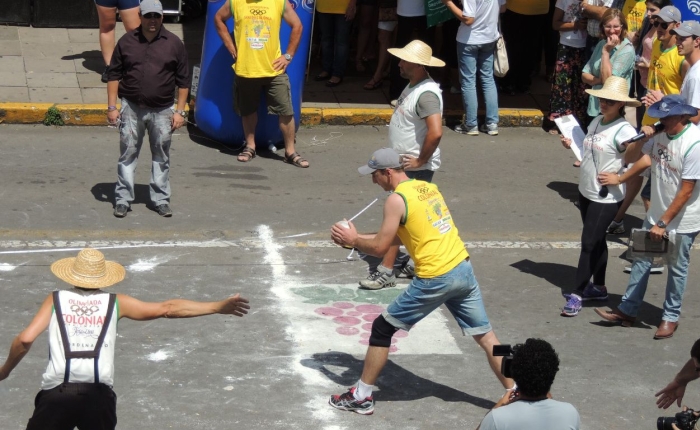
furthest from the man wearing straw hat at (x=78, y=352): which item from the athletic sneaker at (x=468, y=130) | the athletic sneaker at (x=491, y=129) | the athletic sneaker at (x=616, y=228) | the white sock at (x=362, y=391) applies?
the athletic sneaker at (x=491, y=129)

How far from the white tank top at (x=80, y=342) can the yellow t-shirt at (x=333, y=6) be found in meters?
8.66

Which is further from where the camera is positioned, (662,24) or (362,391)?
(662,24)

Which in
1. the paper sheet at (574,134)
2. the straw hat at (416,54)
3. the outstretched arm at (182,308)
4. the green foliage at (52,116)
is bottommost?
the green foliage at (52,116)

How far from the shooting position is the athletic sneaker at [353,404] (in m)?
6.79

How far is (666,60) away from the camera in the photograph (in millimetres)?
9742

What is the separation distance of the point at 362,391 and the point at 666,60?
466 centimetres

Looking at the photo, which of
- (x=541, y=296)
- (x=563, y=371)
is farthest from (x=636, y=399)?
(x=541, y=296)

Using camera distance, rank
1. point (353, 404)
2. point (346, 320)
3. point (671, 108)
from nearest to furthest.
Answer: point (353, 404), point (671, 108), point (346, 320)

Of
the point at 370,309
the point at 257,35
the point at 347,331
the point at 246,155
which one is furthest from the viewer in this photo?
the point at 246,155

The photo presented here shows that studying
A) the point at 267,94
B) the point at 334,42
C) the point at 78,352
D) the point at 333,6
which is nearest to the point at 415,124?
the point at 267,94

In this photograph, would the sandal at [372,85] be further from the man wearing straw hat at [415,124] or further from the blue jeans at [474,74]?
the man wearing straw hat at [415,124]

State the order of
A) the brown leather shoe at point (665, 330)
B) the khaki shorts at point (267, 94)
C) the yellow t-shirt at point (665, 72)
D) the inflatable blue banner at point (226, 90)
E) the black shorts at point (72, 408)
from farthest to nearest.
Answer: the inflatable blue banner at point (226, 90), the khaki shorts at point (267, 94), the yellow t-shirt at point (665, 72), the brown leather shoe at point (665, 330), the black shorts at point (72, 408)

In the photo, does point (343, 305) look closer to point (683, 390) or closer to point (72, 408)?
point (683, 390)

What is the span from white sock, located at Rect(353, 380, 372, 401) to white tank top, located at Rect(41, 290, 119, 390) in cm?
187
